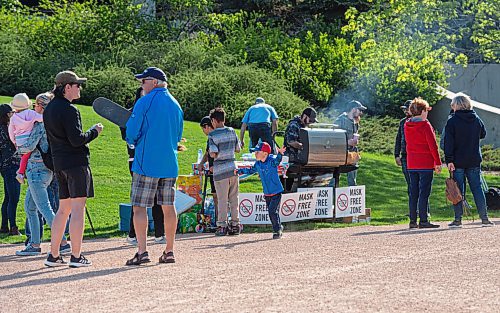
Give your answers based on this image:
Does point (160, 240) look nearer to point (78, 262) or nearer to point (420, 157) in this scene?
point (78, 262)

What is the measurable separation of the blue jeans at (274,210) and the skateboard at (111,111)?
8.68ft

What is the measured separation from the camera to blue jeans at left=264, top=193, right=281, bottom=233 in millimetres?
12375

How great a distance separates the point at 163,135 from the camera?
31.2 ft

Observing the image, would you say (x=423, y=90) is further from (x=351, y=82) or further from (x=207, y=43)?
(x=207, y=43)

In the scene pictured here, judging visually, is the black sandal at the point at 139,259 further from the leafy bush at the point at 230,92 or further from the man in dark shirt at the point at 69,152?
the leafy bush at the point at 230,92

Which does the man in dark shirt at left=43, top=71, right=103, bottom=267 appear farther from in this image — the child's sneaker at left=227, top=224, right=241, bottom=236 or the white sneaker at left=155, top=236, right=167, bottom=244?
the child's sneaker at left=227, top=224, right=241, bottom=236

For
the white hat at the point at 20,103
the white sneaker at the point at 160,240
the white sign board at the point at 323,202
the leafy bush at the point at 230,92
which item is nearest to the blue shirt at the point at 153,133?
the white hat at the point at 20,103

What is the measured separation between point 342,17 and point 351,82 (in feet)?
18.0

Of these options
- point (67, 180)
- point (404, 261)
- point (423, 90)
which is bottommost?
point (404, 261)

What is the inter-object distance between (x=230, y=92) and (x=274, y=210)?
45.2 ft

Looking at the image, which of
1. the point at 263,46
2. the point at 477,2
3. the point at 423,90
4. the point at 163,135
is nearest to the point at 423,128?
the point at 163,135

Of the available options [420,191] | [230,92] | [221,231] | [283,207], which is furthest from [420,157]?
[230,92]

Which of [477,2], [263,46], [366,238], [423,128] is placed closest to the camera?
[366,238]

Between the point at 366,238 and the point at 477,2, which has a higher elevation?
the point at 477,2
